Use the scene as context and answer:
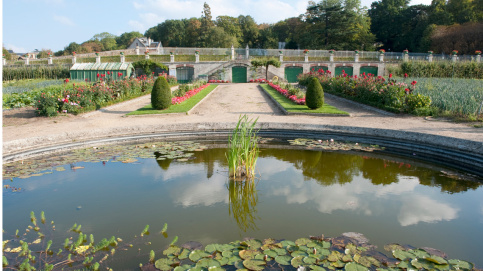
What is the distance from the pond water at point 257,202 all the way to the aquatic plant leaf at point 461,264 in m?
0.14

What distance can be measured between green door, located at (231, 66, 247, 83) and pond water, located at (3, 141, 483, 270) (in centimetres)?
3115

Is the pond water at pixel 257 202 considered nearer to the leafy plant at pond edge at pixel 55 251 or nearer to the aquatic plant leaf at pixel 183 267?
the leafy plant at pond edge at pixel 55 251

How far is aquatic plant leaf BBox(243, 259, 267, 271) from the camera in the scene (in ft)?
10.3

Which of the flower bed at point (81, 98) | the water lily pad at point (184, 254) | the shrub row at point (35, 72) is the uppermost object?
the shrub row at point (35, 72)

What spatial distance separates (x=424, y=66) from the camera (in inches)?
1259

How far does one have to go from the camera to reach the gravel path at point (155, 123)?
8141mm

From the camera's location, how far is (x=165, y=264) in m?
3.23

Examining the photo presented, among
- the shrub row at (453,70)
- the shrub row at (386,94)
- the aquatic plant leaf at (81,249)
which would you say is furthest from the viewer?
the shrub row at (453,70)

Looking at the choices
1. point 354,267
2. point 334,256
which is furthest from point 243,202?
point 354,267

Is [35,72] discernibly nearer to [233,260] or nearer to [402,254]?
[233,260]

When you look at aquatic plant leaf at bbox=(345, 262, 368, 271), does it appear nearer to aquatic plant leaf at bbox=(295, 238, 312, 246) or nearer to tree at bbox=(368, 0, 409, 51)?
aquatic plant leaf at bbox=(295, 238, 312, 246)

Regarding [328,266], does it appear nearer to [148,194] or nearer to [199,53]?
[148,194]

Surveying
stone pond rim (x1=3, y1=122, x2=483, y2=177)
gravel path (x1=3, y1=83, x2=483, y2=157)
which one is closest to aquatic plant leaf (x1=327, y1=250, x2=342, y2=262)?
stone pond rim (x1=3, y1=122, x2=483, y2=177)

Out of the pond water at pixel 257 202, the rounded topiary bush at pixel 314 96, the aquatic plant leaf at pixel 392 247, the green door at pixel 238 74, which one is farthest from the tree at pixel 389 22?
the aquatic plant leaf at pixel 392 247
